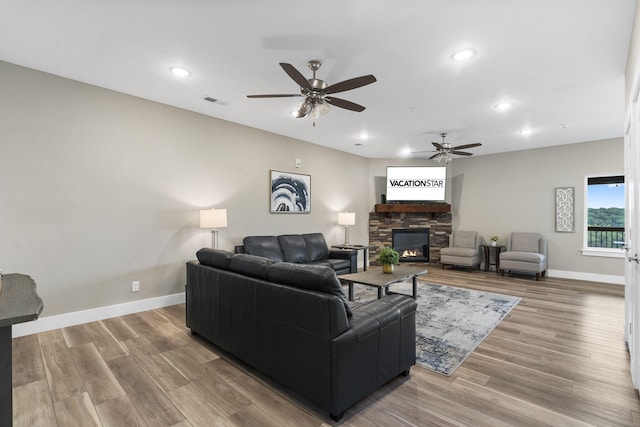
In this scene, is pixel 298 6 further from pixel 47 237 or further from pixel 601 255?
pixel 601 255

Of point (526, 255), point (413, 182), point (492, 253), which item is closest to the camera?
point (526, 255)

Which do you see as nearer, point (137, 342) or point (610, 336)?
point (137, 342)

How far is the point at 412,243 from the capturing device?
7949 millimetres

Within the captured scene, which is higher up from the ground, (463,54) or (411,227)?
(463,54)

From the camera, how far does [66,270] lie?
3402 mm

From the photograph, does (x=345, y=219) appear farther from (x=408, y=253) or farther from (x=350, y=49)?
(x=350, y=49)

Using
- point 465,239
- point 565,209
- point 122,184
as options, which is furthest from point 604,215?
point 122,184

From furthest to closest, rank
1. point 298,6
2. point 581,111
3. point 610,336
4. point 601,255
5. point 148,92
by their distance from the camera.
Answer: point 601,255 → point 581,111 → point 148,92 → point 610,336 → point 298,6

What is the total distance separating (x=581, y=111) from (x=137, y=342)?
245 inches

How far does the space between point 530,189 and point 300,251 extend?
209 inches

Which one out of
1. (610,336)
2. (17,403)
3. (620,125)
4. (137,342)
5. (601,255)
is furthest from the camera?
(601,255)

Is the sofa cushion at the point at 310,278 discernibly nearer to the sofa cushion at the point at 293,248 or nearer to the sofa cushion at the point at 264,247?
the sofa cushion at the point at 264,247

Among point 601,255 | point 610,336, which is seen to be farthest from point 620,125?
point 610,336

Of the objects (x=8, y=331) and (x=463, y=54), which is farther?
(x=463, y=54)
